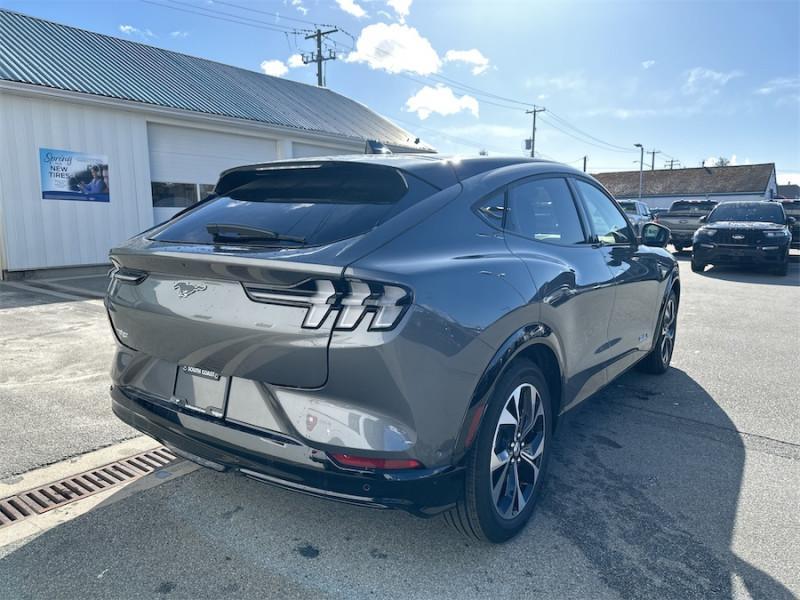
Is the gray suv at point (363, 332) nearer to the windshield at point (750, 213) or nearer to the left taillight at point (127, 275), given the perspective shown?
the left taillight at point (127, 275)

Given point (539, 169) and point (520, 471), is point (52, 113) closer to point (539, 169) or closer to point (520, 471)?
point (539, 169)

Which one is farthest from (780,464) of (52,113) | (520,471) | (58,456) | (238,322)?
(52,113)

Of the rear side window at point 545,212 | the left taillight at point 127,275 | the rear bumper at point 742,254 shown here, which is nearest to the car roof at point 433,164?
the rear side window at point 545,212

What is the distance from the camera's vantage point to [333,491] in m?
2.11

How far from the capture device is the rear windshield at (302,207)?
2.30m

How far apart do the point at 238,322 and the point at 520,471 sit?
1.51 meters

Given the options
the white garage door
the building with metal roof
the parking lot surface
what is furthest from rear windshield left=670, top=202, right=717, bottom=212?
the parking lot surface

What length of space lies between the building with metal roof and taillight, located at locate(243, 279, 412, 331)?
10.7 metres

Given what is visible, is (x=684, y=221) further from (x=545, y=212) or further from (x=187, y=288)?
(x=187, y=288)

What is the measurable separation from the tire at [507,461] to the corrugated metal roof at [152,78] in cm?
1113

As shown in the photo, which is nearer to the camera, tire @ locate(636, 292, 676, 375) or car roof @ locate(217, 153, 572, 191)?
car roof @ locate(217, 153, 572, 191)

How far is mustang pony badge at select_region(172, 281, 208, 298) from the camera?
229cm

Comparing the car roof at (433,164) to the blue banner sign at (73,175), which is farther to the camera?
the blue banner sign at (73,175)

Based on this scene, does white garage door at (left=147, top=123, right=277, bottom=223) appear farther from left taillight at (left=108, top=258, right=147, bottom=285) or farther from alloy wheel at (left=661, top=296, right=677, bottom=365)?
left taillight at (left=108, top=258, right=147, bottom=285)
